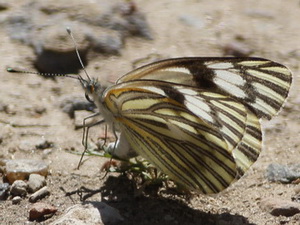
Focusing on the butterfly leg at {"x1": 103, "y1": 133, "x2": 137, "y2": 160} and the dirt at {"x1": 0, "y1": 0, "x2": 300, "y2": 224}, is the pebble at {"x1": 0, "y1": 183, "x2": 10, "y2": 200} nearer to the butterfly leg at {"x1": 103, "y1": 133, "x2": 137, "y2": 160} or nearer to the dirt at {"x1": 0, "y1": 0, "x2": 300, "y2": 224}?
the dirt at {"x1": 0, "y1": 0, "x2": 300, "y2": 224}

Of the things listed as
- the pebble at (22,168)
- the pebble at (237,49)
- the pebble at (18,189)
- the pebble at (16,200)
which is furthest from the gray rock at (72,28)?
the pebble at (16,200)

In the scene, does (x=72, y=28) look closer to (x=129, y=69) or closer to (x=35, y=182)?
(x=129, y=69)

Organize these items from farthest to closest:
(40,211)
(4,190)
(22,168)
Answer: (22,168) < (4,190) < (40,211)

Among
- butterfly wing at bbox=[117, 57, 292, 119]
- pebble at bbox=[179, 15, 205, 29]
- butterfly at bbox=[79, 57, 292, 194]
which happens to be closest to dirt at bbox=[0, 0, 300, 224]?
pebble at bbox=[179, 15, 205, 29]

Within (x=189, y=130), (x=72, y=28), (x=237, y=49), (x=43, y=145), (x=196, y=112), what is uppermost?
(x=196, y=112)

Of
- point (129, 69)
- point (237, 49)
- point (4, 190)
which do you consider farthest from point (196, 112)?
point (237, 49)

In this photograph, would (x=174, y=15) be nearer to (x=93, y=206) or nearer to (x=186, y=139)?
(x=186, y=139)
